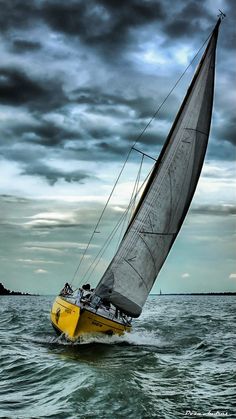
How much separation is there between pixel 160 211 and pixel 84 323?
4.96 meters

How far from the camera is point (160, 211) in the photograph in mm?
17203

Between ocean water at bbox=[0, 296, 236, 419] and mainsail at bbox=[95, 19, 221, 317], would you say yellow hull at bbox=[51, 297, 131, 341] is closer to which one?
ocean water at bbox=[0, 296, 236, 419]

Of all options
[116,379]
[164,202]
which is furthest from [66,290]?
[116,379]

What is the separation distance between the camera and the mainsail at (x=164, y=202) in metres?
17.0

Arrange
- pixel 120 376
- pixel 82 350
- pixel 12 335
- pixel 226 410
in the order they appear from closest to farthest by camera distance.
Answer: pixel 226 410, pixel 120 376, pixel 82 350, pixel 12 335

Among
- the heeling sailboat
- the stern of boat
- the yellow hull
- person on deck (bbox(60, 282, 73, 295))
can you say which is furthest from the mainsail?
person on deck (bbox(60, 282, 73, 295))

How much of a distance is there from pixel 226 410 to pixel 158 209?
8.91 metres

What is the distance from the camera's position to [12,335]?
21.2 m

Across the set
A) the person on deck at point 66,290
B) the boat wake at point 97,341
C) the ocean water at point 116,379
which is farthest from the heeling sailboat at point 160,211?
the person on deck at point 66,290

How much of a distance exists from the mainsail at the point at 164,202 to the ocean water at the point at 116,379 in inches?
80.0

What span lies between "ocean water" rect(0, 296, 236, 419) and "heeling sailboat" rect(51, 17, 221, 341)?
1469 millimetres

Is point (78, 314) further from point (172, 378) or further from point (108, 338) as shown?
point (172, 378)

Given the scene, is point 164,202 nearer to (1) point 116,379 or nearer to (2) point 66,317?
(2) point 66,317

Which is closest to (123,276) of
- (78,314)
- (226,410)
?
(78,314)
